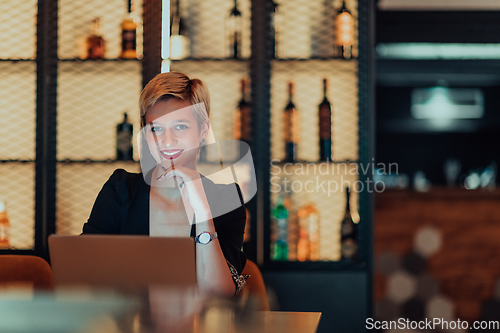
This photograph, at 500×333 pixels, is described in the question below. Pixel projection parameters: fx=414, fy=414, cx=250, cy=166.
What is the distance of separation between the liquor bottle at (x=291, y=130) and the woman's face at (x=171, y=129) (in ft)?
2.46

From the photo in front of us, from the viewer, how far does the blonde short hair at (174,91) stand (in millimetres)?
1119

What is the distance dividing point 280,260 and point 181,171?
35.5 inches

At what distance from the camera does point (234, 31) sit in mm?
1907

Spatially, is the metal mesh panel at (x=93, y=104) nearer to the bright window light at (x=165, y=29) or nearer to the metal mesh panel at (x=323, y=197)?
the bright window light at (x=165, y=29)

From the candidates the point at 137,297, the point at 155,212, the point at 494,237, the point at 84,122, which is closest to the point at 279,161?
the point at 155,212

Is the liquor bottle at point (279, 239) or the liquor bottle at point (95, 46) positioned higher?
the liquor bottle at point (95, 46)

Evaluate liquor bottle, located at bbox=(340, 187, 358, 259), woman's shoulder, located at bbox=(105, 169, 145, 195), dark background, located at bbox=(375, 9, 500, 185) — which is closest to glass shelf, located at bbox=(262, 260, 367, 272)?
liquor bottle, located at bbox=(340, 187, 358, 259)

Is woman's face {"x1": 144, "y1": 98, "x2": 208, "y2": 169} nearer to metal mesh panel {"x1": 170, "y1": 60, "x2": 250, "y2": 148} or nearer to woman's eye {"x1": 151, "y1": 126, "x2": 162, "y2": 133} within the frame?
woman's eye {"x1": 151, "y1": 126, "x2": 162, "y2": 133}

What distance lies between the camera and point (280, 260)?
68.7 inches

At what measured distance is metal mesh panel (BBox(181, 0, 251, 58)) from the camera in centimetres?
197

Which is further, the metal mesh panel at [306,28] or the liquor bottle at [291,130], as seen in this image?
the metal mesh panel at [306,28]

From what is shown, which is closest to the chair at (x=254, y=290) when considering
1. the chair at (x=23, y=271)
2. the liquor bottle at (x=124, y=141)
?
the chair at (x=23, y=271)

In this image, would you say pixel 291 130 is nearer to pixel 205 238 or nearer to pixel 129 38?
pixel 129 38

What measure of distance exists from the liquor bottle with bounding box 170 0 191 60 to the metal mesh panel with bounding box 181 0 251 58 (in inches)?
1.0
